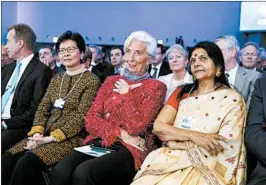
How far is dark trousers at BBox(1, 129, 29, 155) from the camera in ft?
8.96

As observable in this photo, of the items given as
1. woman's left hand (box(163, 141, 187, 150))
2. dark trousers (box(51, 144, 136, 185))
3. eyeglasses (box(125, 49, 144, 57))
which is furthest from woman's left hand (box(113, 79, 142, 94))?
woman's left hand (box(163, 141, 187, 150))

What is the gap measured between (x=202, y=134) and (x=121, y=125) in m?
0.54

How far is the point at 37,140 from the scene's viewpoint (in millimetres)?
2502

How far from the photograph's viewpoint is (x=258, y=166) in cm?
191

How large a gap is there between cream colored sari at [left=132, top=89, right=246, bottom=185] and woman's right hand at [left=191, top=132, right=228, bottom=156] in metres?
0.03

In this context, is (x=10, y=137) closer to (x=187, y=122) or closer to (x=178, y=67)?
(x=187, y=122)

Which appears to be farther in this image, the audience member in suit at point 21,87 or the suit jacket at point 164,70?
the suit jacket at point 164,70

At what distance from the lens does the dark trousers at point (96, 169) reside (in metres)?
2.12

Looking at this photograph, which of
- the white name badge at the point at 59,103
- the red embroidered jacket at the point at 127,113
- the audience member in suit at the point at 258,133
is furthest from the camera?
the white name badge at the point at 59,103

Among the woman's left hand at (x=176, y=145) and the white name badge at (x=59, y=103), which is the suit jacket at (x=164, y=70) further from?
the woman's left hand at (x=176, y=145)

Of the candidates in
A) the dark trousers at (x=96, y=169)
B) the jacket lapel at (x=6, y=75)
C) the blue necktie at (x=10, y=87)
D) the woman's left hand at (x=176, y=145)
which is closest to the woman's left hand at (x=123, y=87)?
the dark trousers at (x=96, y=169)

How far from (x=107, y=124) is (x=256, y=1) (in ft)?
20.7

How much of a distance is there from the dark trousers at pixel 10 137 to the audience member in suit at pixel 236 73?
152 centimetres

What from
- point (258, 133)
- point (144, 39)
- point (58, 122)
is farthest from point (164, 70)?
point (258, 133)
